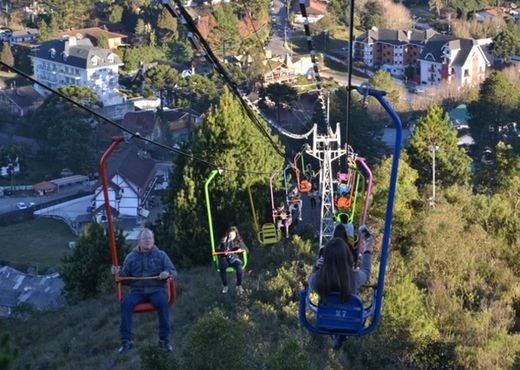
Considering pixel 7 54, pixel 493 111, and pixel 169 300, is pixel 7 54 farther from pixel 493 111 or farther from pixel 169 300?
pixel 169 300

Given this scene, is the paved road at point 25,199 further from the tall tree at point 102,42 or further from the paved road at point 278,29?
the paved road at point 278,29

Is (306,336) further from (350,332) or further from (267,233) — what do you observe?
(267,233)

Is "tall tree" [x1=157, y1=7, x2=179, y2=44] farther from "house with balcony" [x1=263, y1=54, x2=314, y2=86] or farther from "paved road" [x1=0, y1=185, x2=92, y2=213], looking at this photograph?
"paved road" [x1=0, y1=185, x2=92, y2=213]

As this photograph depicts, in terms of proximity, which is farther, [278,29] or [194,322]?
[278,29]

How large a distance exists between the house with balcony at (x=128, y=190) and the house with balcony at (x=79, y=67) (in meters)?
9.23

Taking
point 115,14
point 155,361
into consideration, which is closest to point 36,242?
→ point 155,361

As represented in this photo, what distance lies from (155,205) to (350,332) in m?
24.9

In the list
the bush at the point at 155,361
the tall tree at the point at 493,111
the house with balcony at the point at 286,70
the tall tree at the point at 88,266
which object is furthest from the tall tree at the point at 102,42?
the bush at the point at 155,361

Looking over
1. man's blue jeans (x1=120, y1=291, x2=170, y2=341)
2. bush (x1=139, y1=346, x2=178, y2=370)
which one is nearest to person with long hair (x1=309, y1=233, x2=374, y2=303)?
bush (x1=139, y1=346, x2=178, y2=370)

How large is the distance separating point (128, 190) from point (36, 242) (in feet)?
12.4

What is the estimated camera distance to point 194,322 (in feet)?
28.3

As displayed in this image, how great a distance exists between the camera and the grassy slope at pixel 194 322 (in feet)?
24.4

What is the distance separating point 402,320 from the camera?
25.8ft

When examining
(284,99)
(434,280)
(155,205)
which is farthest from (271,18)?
(434,280)
